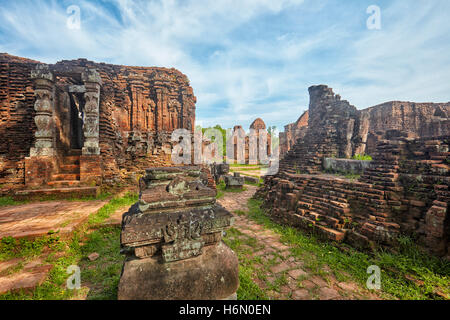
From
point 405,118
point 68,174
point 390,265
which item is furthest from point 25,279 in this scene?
point 405,118

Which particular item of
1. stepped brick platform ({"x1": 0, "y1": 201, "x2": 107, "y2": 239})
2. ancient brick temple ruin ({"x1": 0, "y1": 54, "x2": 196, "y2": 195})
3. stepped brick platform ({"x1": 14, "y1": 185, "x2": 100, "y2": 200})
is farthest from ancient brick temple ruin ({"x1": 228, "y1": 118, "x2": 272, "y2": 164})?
stepped brick platform ({"x1": 0, "y1": 201, "x2": 107, "y2": 239})

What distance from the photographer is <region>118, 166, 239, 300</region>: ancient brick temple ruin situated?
1599 millimetres

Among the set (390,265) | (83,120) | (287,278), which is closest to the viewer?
(287,278)

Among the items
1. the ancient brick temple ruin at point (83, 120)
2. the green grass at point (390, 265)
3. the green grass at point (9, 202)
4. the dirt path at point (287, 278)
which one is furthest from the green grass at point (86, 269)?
the green grass at point (9, 202)

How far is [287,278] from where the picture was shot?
9.08ft

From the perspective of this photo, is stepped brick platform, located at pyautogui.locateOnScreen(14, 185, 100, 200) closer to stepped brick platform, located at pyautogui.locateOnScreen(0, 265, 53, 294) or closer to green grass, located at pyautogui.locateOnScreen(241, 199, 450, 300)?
stepped brick platform, located at pyautogui.locateOnScreen(0, 265, 53, 294)

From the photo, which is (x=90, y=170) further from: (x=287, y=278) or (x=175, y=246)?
(x=287, y=278)

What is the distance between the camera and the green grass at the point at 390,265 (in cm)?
241

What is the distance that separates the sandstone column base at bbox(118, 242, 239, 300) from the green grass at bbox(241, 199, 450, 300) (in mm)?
1899

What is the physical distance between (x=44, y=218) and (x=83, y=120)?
4926mm

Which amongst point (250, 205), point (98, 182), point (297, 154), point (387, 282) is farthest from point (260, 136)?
point (387, 282)

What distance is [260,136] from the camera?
103 feet
